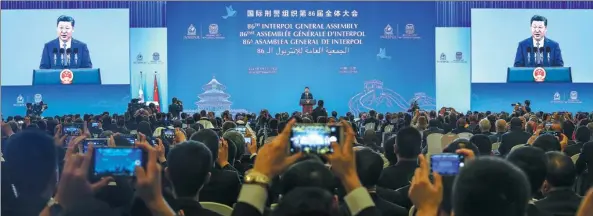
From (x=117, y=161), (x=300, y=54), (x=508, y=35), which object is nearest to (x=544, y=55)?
(x=508, y=35)

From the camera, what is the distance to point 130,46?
61.4 feet

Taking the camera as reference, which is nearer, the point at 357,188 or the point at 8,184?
the point at 357,188

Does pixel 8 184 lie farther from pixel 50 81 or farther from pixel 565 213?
pixel 50 81

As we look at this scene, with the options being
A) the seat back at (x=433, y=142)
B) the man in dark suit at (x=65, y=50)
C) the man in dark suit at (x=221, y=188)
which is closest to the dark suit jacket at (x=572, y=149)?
the seat back at (x=433, y=142)

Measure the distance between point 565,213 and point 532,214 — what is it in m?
0.61

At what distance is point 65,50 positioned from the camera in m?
18.4

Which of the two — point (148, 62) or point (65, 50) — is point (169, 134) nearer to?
point (148, 62)

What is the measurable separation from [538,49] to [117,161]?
1739cm

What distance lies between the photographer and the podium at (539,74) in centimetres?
1878

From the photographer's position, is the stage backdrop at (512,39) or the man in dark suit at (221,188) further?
the stage backdrop at (512,39)

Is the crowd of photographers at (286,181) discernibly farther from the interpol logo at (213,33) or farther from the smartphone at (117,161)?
the interpol logo at (213,33)

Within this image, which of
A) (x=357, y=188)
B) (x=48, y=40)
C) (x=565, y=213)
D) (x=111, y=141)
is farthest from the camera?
(x=48, y=40)

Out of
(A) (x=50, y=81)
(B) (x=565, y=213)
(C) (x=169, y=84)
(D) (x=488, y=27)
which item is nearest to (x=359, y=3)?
(D) (x=488, y=27)

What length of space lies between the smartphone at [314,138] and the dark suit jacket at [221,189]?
1.52m
